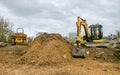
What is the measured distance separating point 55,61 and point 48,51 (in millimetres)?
1643

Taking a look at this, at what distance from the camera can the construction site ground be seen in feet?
48.6

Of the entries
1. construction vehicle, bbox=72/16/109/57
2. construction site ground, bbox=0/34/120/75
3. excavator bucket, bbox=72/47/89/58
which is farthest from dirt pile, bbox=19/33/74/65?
construction vehicle, bbox=72/16/109/57

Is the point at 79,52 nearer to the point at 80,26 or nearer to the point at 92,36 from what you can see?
the point at 80,26

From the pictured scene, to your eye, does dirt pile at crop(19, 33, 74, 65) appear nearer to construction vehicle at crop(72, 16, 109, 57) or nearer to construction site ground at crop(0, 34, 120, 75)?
construction site ground at crop(0, 34, 120, 75)

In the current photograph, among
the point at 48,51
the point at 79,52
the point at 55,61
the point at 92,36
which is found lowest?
the point at 55,61

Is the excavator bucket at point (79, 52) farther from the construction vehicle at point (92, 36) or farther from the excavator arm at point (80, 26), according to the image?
the construction vehicle at point (92, 36)

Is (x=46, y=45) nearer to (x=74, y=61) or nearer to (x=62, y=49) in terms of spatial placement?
(x=62, y=49)

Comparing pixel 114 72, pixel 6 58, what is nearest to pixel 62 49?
pixel 6 58

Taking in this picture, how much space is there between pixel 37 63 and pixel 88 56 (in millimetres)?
4867

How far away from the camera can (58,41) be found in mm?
21031

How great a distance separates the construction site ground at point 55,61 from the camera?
14.8 metres

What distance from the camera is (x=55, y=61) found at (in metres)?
17.8

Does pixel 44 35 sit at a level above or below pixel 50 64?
above

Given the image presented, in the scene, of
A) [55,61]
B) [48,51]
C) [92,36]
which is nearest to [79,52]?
[48,51]
